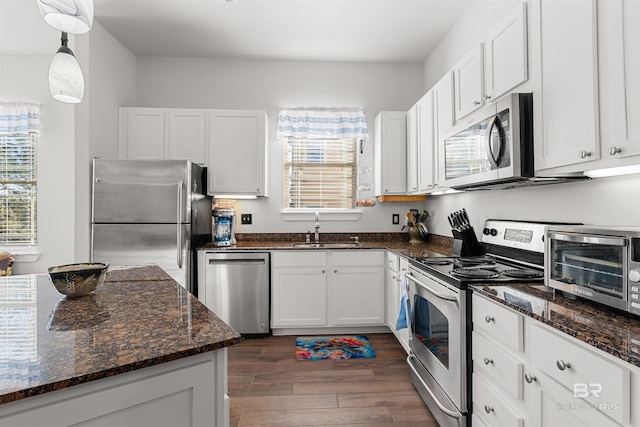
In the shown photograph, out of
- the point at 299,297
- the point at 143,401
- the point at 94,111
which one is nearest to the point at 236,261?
the point at 299,297

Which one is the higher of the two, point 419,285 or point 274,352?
point 419,285

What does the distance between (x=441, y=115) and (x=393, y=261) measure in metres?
1.33

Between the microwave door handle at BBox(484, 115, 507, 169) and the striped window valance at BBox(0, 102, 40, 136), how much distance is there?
15.6 ft

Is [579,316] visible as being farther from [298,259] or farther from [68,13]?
[298,259]

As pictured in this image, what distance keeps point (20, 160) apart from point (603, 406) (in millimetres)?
5469

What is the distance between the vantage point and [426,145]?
10.3 ft

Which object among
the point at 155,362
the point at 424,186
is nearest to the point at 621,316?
the point at 155,362

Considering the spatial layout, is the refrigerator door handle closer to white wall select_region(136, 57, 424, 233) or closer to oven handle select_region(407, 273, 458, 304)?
white wall select_region(136, 57, 424, 233)

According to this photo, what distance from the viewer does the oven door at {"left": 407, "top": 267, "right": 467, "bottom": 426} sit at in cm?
177

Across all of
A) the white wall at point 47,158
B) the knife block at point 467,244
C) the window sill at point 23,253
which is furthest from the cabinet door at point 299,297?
the window sill at point 23,253

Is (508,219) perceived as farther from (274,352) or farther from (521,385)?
(274,352)

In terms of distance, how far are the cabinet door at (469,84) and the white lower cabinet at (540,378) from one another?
4.28 ft

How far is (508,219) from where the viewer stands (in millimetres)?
2463

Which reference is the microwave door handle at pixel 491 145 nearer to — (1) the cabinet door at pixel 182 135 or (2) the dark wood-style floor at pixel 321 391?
(2) the dark wood-style floor at pixel 321 391
